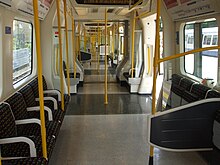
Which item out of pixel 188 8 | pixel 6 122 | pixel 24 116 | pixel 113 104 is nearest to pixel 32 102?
pixel 24 116

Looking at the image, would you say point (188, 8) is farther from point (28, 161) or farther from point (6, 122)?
point (28, 161)

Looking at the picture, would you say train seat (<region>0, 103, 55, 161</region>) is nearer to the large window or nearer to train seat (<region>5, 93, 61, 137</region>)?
train seat (<region>5, 93, 61, 137</region>)

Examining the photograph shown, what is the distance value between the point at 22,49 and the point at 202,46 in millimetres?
3159

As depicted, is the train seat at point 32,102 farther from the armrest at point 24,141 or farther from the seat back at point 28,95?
the armrest at point 24,141

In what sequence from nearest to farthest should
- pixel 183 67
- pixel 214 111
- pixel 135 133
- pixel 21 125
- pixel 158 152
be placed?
pixel 214 111
pixel 21 125
pixel 158 152
pixel 135 133
pixel 183 67

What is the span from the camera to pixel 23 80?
17.3ft

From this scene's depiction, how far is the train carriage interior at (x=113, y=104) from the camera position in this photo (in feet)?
10.8

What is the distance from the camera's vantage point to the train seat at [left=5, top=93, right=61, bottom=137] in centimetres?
386

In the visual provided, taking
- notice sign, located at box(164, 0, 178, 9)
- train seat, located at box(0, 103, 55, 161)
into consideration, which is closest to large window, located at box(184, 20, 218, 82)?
notice sign, located at box(164, 0, 178, 9)

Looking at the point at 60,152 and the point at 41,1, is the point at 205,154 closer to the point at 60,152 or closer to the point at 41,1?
the point at 60,152

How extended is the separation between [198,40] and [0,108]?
360cm

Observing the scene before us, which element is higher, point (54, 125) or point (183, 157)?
point (54, 125)

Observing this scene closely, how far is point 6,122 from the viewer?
343 centimetres

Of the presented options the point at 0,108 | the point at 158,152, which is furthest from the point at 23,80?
the point at 158,152
